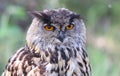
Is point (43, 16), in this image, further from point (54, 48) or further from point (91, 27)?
point (91, 27)

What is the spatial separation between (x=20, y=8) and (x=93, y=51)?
1211 millimetres

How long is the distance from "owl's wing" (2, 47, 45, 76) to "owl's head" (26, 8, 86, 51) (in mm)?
137

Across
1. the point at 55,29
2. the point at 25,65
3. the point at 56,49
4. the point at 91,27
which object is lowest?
the point at 25,65

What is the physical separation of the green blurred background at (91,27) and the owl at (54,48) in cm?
121

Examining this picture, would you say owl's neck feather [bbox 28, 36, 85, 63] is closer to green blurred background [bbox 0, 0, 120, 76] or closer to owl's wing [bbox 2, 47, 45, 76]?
owl's wing [bbox 2, 47, 45, 76]

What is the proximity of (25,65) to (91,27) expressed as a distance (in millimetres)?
3079

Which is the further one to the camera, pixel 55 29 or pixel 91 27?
pixel 91 27

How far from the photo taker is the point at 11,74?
7.28 meters

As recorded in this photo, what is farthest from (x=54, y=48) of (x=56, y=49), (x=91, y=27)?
(x=91, y=27)

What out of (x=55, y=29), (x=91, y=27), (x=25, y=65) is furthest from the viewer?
(x=91, y=27)

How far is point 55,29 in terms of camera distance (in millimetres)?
7375

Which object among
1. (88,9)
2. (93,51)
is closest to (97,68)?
(93,51)

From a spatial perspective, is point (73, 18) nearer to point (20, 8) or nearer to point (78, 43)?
point (78, 43)

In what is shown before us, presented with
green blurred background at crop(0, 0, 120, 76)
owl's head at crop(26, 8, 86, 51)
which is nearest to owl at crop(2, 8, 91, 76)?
owl's head at crop(26, 8, 86, 51)
